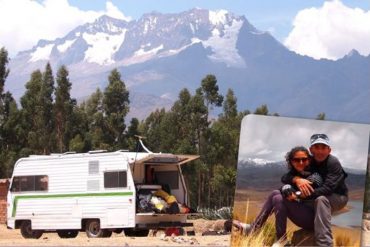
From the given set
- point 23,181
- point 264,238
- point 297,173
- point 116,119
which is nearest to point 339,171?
point 297,173

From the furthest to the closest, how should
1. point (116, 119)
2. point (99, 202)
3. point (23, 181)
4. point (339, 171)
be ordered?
point (116, 119) < point (23, 181) < point (99, 202) < point (339, 171)

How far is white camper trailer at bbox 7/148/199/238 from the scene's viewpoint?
17500mm

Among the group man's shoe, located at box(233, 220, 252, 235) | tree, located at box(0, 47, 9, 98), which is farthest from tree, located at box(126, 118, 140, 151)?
man's shoe, located at box(233, 220, 252, 235)

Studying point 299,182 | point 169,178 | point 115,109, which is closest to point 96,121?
point 115,109

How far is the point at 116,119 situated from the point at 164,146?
291cm

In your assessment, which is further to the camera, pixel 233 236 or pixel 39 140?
pixel 39 140

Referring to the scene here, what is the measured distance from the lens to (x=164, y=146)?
37406mm

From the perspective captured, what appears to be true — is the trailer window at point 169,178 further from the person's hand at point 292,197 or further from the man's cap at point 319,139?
the man's cap at point 319,139

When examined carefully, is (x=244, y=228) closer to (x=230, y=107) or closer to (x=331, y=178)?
(x=331, y=178)

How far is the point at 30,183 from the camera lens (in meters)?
19.4

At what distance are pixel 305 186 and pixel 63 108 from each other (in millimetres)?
31597

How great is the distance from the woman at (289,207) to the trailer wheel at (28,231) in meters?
13.1

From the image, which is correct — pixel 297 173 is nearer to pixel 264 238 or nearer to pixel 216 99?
pixel 264 238

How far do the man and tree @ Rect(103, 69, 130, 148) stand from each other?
2956 cm
